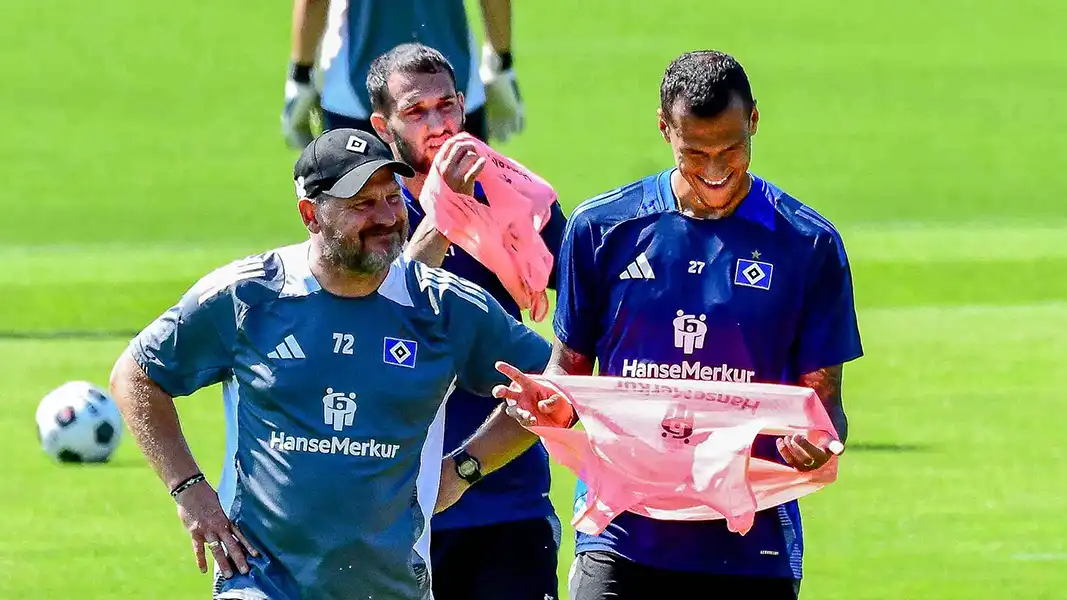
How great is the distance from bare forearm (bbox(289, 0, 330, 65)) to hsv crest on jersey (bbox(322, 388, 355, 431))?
16.5ft

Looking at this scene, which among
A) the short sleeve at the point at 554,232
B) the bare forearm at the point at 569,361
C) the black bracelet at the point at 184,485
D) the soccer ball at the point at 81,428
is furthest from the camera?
the soccer ball at the point at 81,428

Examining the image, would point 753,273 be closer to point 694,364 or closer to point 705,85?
point 694,364

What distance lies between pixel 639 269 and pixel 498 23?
493cm

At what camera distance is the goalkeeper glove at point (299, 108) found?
412 inches

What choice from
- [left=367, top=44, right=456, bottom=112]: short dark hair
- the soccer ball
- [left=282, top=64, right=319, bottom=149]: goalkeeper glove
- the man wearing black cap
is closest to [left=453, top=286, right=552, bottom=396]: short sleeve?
the man wearing black cap

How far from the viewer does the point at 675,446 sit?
5906 millimetres

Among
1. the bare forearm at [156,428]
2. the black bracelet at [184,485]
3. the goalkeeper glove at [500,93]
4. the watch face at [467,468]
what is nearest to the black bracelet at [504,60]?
the goalkeeper glove at [500,93]

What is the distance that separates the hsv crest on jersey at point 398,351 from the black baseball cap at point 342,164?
41cm

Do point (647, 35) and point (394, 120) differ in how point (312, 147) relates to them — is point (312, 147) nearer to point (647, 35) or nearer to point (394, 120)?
point (394, 120)

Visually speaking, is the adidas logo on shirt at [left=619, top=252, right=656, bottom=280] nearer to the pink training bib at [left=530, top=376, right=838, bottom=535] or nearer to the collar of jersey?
the collar of jersey

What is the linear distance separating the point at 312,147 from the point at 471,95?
152 inches

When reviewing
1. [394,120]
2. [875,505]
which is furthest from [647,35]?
[394,120]

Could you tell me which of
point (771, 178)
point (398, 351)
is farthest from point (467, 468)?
point (771, 178)

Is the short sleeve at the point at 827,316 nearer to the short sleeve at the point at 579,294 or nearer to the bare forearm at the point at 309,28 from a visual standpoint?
the short sleeve at the point at 579,294
